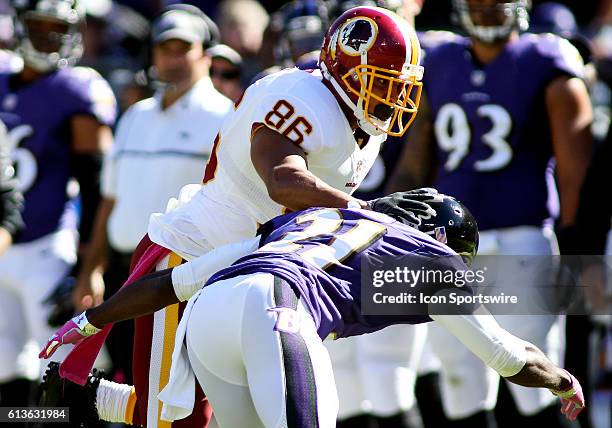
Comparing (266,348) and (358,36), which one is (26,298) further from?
(266,348)

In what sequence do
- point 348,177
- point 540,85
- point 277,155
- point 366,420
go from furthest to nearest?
1. point 366,420
2. point 540,85
3. point 348,177
4. point 277,155

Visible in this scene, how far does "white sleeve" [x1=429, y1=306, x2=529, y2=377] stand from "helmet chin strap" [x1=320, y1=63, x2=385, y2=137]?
2.45 ft

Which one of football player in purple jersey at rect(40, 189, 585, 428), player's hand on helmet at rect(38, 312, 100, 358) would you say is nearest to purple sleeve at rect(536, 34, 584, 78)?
football player in purple jersey at rect(40, 189, 585, 428)

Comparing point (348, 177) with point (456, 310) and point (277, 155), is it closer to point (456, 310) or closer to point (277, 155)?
point (277, 155)

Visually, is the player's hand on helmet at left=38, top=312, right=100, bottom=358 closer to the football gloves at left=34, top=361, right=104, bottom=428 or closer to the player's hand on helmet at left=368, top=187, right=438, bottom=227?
the football gloves at left=34, top=361, right=104, bottom=428

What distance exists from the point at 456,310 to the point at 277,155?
73cm

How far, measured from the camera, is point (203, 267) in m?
3.83

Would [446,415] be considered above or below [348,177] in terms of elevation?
below

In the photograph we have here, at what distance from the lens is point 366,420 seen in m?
6.14

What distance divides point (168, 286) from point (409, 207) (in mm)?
688

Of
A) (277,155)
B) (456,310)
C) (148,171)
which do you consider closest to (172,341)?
(277,155)

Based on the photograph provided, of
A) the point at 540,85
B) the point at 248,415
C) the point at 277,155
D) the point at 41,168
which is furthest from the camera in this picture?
the point at 41,168

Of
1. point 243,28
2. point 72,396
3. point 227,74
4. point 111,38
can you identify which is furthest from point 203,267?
point 111,38

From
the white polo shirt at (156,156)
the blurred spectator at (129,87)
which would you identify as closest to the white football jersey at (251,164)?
the white polo shirt at (156,156)
